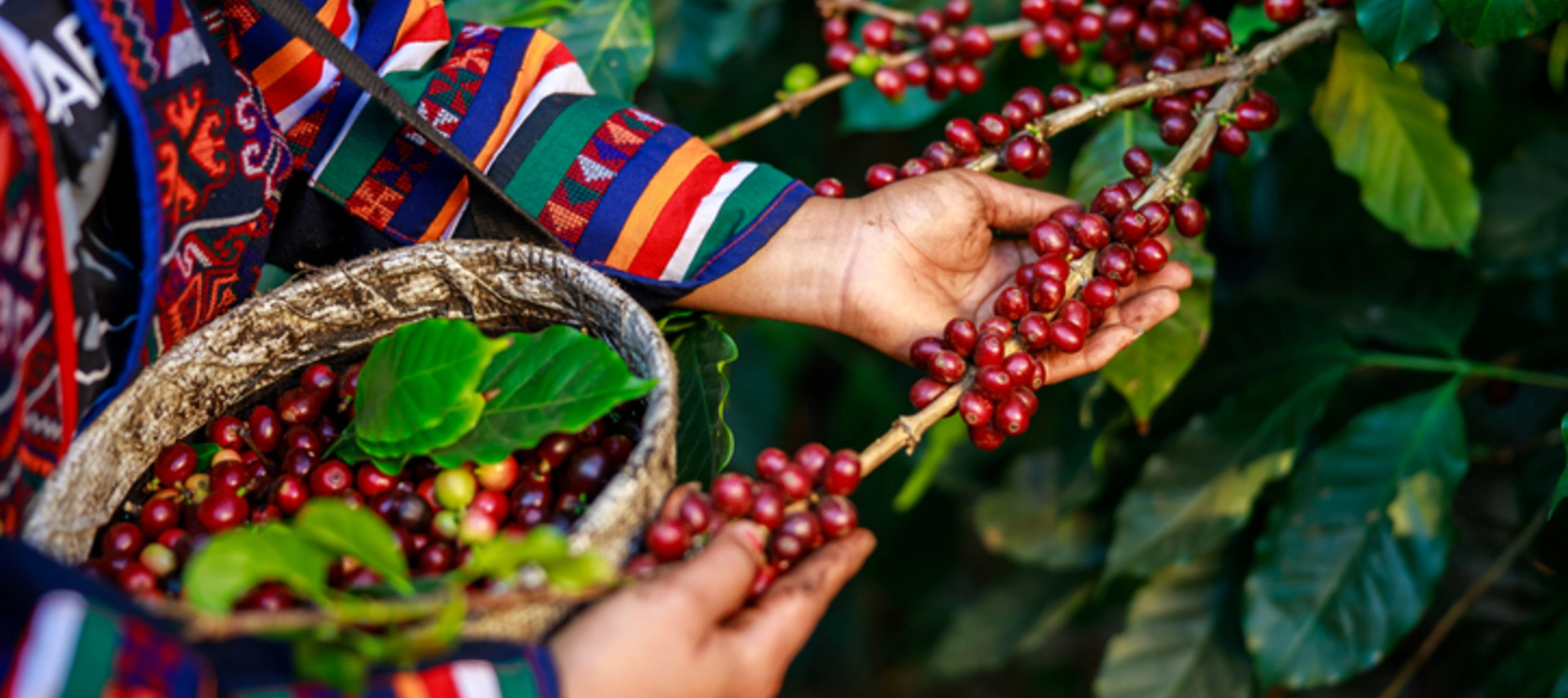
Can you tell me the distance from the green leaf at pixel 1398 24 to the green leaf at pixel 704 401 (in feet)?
2.08

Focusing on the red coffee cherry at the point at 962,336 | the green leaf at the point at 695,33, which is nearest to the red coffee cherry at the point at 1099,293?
the red coffee cherry at the point at 962,336

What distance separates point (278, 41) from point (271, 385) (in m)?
0.30

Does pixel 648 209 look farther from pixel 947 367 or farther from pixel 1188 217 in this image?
pixel 1188 217

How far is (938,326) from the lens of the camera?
0.89m

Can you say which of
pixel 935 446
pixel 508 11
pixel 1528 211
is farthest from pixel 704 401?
pixel 1528 211

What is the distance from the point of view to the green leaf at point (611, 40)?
3.73 feet

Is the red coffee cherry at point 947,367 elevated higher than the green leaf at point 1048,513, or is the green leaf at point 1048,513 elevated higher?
the red coffee cherry at point 947,367

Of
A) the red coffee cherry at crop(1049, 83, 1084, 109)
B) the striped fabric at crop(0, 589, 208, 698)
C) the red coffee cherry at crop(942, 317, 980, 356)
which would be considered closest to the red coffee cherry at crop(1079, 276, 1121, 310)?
the red coffee cherry at crop(942, 317, 980, 356)

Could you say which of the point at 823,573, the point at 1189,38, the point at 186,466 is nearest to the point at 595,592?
the point at 823,573

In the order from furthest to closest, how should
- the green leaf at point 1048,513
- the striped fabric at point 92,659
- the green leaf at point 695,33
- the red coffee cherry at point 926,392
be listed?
the green leaf at point 695,33 → the green leaf at point 1048,513 → the red coffee cherry at point 926,392 → the striped fabric at point 92,659

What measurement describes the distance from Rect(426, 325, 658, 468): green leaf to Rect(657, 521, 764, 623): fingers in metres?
0.11

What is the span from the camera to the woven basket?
2.02 feet

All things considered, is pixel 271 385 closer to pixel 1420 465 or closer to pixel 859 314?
pixel 859 314

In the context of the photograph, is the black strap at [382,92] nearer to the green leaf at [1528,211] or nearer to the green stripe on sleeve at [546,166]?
the green stripe on sleeve at [546,166]
